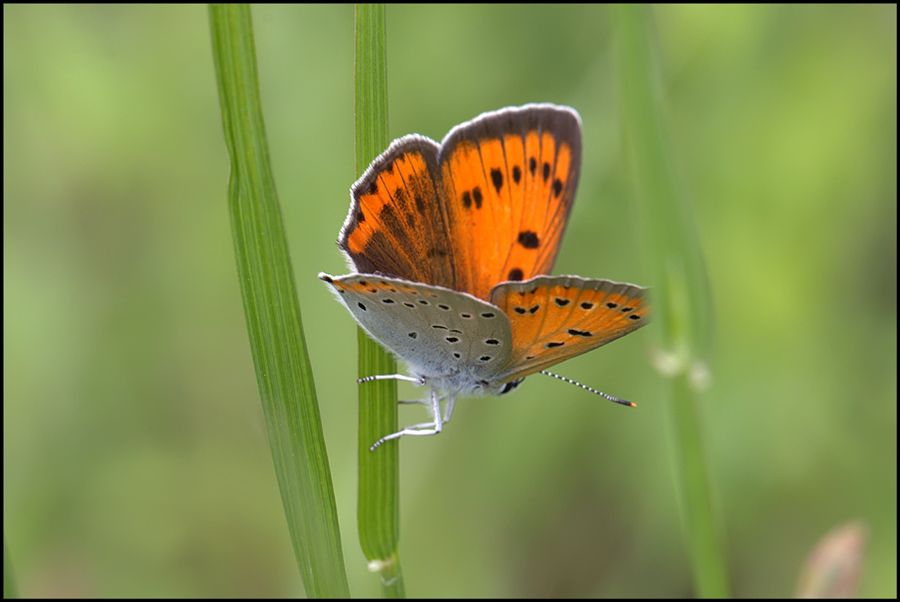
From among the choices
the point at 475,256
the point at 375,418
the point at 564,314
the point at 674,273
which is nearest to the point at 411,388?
the point at 475,256

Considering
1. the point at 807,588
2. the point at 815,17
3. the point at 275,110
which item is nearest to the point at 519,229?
the point at 807,588

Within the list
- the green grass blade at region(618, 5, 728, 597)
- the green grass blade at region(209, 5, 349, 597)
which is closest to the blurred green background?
the green grass blade at region(209, 5, 349, 597)

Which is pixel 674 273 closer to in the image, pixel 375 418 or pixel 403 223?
pixel 375 418

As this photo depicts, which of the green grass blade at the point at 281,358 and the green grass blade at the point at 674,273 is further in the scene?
the green grass blade at the point at 281,358

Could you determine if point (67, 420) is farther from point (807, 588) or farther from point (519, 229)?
point (807, 588)

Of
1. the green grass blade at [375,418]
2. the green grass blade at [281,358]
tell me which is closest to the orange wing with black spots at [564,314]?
the green grass blade at [375,418]

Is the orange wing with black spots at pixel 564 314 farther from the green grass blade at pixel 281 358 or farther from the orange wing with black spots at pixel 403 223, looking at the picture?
the green grass blade at pixel 281 358

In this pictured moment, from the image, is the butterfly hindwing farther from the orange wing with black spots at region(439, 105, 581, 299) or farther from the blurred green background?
the blurred green background
